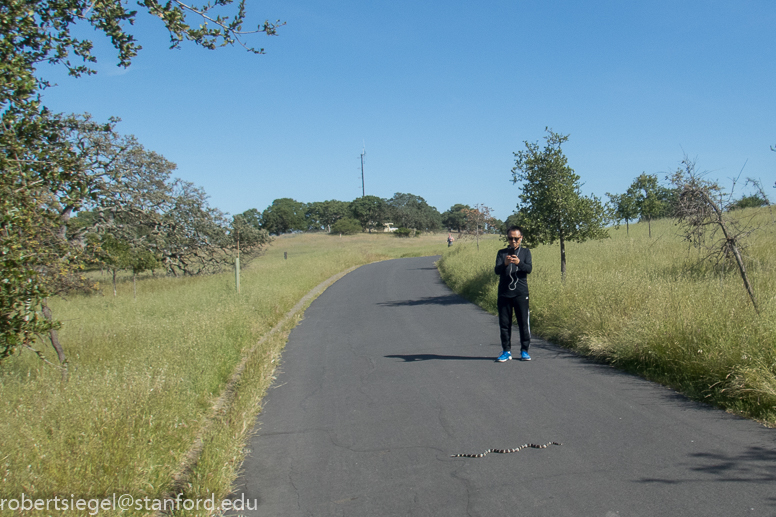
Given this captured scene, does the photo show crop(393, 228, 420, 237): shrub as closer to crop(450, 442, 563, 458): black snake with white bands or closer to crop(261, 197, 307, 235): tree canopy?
crop(261, 197, 307, 235): tree canopy

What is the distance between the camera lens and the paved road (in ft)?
11.5

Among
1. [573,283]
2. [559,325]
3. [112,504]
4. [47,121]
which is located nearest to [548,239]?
[573,283]

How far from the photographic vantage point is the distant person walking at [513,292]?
756 centimetres

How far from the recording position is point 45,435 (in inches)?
161

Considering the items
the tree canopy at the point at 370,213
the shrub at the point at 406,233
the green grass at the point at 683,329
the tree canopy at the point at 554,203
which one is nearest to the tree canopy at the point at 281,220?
the tree canopy at the point at 370,213

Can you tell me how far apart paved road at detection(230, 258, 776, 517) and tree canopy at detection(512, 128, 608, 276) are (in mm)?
6482

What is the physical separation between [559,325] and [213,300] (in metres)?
9.24

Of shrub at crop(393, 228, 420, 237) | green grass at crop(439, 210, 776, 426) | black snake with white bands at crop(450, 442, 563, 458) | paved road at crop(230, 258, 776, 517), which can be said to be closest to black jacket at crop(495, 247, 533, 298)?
paved road at crop(230, 258, 776, 517)

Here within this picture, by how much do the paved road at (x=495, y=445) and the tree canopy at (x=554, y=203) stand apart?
21.3 feet

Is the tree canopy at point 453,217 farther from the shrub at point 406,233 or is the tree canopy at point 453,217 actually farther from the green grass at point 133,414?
the green grass at point 133,414

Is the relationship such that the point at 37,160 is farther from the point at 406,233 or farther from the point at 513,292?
the point at 406,233

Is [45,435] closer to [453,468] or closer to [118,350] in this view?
[453,468]

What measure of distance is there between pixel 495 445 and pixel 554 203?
1020 cm

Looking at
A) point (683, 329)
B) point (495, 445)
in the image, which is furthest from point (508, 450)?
point (683, 329)
